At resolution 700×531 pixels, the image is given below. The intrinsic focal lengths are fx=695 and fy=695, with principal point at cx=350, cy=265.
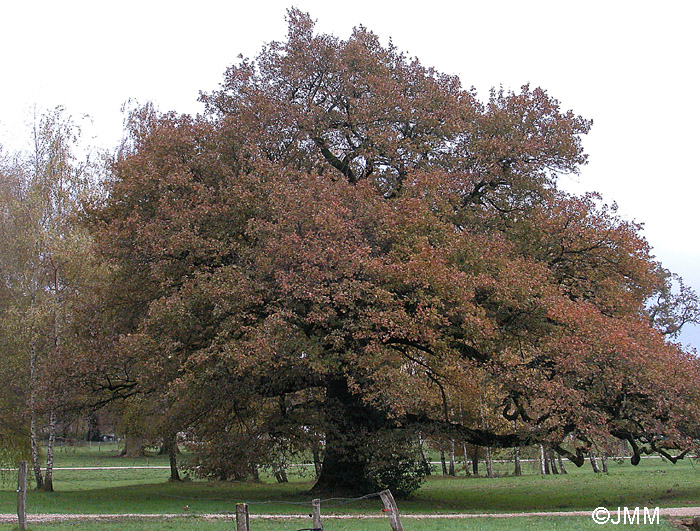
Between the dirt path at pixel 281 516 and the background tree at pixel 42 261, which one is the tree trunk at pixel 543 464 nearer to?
the dirt path at pixel 281 516

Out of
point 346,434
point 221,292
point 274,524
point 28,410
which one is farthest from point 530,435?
point 28,410

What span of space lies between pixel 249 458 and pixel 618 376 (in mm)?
10713

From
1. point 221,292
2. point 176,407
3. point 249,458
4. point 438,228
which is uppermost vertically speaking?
point 438,228

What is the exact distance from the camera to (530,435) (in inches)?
794

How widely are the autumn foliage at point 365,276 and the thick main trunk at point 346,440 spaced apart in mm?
72

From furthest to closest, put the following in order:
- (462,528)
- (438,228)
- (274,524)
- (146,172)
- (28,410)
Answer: (28,410), (146,172), (438,228), (274,524), (462,528)

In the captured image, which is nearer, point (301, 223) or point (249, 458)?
point (301, 223)

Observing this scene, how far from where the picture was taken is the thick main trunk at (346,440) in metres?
21.1

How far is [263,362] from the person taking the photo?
711 inches

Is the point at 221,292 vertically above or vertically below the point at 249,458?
above

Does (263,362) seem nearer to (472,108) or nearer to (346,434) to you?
(346,434)

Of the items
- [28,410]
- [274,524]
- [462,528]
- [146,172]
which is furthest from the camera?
[28,410]

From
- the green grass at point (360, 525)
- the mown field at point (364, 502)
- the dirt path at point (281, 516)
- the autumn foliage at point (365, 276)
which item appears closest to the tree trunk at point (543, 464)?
the mown field at point (364, 502)

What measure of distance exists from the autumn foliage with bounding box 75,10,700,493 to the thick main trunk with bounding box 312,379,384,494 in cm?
7
